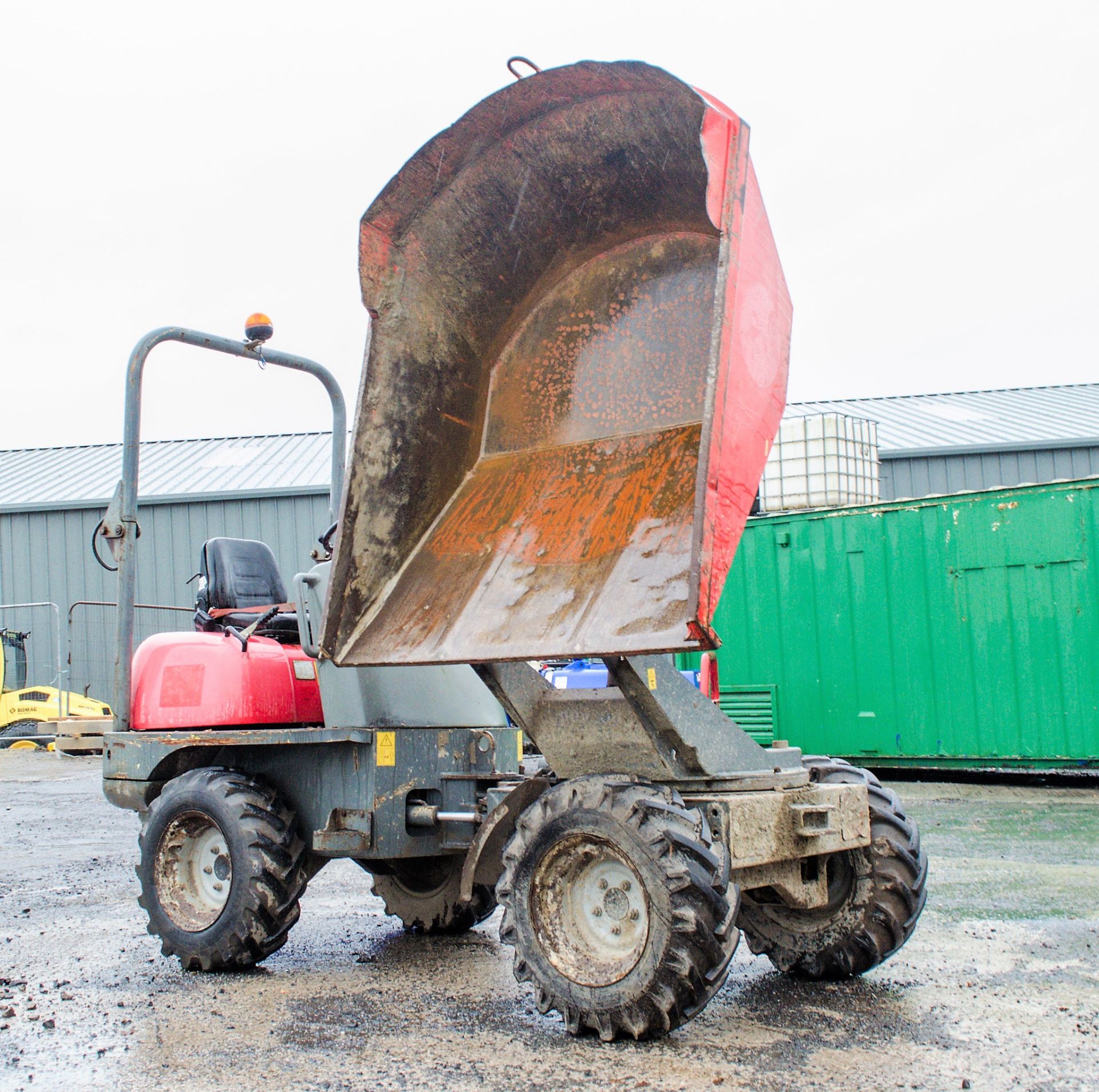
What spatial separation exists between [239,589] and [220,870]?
1447mm

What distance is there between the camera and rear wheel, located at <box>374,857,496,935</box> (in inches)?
225

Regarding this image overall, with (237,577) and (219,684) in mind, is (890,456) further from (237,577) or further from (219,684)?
(219,684)

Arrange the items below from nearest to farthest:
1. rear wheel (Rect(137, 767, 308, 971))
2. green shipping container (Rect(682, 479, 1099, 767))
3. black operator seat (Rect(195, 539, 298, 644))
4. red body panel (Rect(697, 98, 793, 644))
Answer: red body panel (Rect(697, 98, 793, 644))
rear wheel (Rect(137, 767, 308, 971))
black operator seat (Rect(195, 539, 298, 644))
green shipping container (Rect(682, 479, 1099, 767))

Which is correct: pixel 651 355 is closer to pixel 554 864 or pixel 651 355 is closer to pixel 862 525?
pixel 554 864

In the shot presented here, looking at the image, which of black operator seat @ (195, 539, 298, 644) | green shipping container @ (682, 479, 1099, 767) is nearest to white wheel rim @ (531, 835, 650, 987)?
black operator seat @ (195, 539, 298, 644)

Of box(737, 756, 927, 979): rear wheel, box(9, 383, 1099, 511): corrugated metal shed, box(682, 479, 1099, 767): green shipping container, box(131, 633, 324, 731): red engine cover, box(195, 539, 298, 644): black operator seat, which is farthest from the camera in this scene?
box(9, 383, 1099, 511): corrugated metal shed

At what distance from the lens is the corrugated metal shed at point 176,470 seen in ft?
77.1

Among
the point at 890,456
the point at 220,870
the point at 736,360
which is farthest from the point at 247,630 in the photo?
the point at 890,456

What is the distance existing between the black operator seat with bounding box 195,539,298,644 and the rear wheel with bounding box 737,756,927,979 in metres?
2.54

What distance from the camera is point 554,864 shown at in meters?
4.09

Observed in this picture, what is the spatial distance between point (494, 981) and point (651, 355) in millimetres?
2572

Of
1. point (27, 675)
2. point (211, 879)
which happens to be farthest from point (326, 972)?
point (27, 675)

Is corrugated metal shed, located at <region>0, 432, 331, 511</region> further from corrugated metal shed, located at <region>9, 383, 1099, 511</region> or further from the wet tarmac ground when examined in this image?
the wet tarmac ground

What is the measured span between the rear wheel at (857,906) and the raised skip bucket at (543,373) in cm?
130
